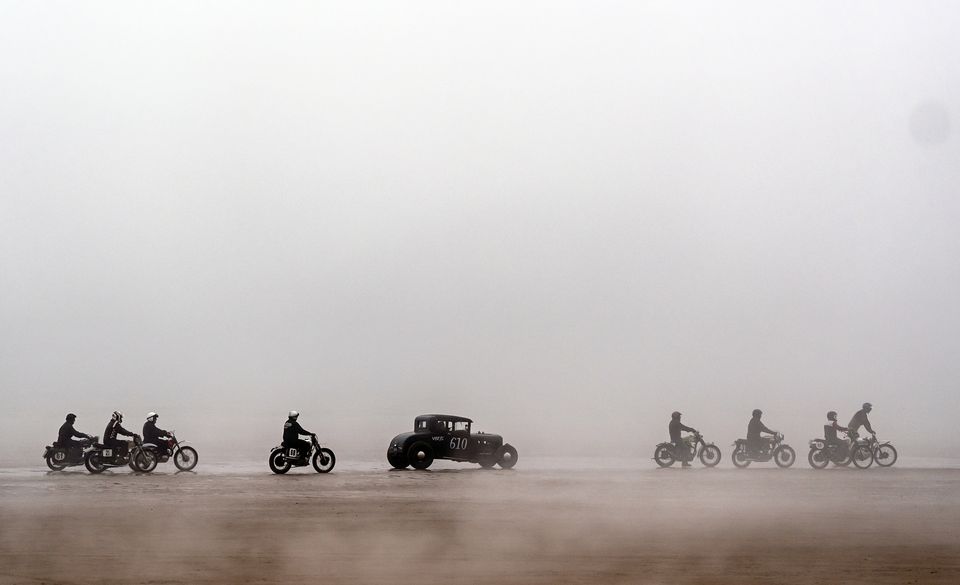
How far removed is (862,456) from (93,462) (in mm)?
22205

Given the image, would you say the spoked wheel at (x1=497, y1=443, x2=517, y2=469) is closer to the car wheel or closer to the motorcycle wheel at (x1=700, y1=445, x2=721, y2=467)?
the car wheel

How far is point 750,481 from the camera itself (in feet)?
78.9

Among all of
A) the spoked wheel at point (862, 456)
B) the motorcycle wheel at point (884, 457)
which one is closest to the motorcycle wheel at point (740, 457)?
the spoked wheel at point (862, 456)

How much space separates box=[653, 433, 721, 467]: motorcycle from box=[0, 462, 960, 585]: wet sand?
4.61m

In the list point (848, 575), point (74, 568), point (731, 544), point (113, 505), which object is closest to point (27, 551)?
point (74, 568)

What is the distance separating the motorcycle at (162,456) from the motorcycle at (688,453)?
13.4 metres

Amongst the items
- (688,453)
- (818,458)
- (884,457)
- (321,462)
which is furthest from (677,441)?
(321,462)

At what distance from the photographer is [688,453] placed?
1121 inches

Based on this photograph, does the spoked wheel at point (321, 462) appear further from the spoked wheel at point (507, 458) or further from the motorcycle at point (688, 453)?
the motorcycle at point (688, 453)

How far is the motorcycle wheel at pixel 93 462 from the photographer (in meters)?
24.4

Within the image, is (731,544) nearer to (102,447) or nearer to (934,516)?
(934,516)

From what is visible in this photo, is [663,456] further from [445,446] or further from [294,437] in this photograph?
[294,437]

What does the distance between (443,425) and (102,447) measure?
9247 millimetres

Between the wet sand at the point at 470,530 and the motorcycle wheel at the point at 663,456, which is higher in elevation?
the motorcycle wheel at the point at 663,456
